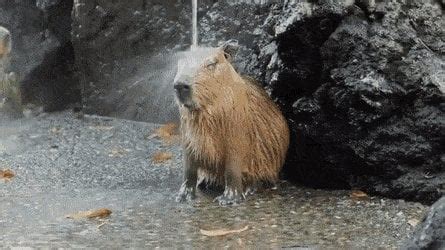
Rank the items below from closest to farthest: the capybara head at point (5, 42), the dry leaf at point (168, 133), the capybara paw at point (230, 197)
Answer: the capybara paw at point (230, 197), the dry leaf at point (168, 133), the capybara head at point (5, 42)

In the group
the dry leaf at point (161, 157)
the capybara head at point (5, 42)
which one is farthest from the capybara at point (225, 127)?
the capybara head at point (5, 42)

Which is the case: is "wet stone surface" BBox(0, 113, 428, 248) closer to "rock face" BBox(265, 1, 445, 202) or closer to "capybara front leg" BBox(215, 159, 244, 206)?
"capybara front leg" BBox(215, 159, 244, 206)

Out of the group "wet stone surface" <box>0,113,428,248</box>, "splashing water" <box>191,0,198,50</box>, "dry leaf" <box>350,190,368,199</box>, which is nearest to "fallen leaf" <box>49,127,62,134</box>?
"wet stone surface" <box>0,113,428,248</box>

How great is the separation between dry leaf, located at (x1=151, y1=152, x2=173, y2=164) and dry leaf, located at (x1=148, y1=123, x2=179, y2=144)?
30 cm

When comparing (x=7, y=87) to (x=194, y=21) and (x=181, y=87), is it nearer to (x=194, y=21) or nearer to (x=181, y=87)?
(x=194, y=21)

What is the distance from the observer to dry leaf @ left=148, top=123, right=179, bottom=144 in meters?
6.62

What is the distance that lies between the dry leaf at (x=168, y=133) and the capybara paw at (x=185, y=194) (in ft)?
4.42

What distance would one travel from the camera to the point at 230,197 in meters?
5.12

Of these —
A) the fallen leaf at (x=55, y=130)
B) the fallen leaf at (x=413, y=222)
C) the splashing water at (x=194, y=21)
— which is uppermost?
the splashing water at (x=194, y=21)

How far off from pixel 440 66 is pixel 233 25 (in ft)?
6.03

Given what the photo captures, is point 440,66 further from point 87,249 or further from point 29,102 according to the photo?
point 29,102

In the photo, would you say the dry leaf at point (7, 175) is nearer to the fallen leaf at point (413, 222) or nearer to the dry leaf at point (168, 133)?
the dry leaf at point (168, 133)

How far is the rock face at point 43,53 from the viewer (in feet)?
25.5

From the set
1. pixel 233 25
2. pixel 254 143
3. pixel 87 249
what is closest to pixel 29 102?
pixel 233 25
